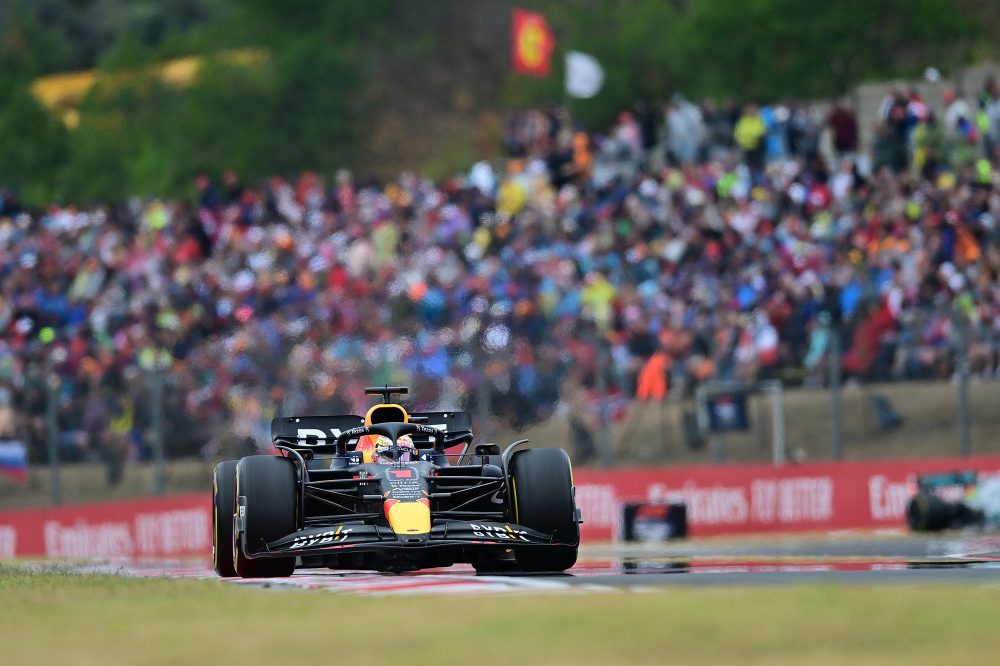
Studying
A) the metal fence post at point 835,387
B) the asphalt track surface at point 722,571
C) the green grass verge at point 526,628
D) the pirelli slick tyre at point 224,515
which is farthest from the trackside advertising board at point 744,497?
the green grass verge at point 526,628

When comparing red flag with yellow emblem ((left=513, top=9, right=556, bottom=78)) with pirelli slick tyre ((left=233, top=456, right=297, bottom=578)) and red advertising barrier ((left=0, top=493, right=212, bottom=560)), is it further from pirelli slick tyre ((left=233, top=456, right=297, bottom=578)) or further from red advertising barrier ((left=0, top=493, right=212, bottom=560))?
pirelli slick tyre ((left=233, top=456, right=297, bottom=578))

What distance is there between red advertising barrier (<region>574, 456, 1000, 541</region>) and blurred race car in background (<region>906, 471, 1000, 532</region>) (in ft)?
6.61

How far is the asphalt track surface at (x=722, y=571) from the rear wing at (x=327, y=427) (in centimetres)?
85

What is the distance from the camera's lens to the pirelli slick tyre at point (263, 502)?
11.5 m

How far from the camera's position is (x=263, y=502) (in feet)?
37.8

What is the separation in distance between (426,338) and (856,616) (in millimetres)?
→ 13390

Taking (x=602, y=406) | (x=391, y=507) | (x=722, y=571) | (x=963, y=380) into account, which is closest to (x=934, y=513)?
(x=963, y=380)

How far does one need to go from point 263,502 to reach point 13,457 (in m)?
11.8

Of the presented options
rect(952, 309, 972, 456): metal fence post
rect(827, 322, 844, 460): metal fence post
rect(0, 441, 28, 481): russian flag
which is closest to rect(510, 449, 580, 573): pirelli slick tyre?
rect(827, 322, 844, 460): metal fence post

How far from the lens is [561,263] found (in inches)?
1006

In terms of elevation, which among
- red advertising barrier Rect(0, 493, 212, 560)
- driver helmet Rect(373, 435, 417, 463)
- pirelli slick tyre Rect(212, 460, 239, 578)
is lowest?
red advertising barrier Rect(0, 493, 212, 560)

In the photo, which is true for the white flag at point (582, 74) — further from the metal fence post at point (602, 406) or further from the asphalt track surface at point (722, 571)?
the asphalt track surface at point (722, 571)

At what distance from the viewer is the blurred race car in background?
61.0 ft

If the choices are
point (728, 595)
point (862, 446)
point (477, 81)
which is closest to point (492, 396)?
point (862, 446)
